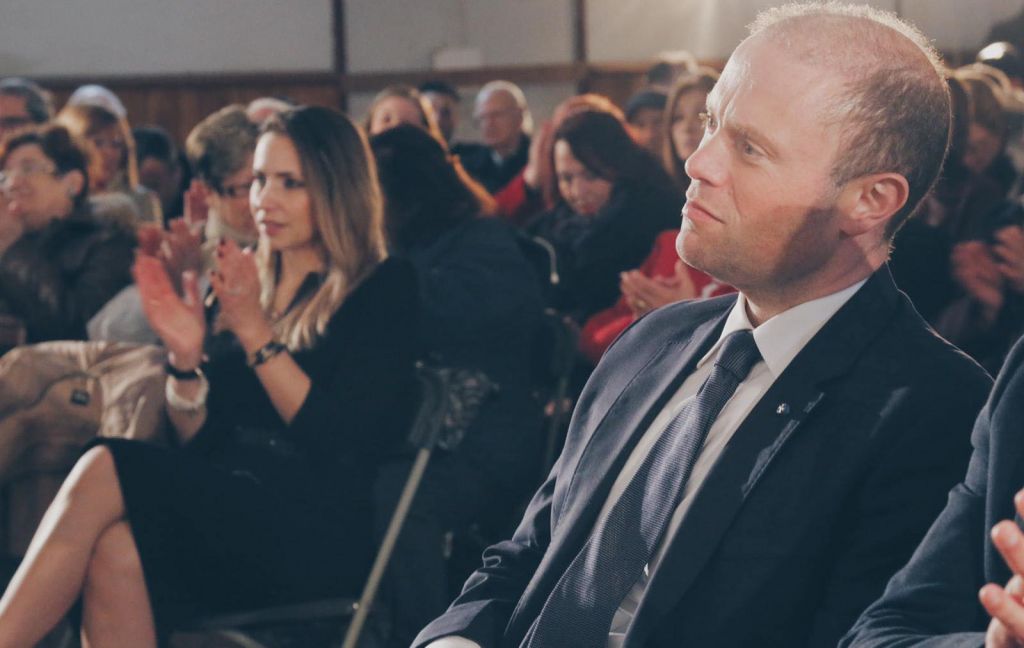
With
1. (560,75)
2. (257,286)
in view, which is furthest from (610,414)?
(560,75)

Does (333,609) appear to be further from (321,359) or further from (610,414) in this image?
(610,414)

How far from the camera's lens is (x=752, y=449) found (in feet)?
4.93

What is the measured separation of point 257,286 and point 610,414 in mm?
1271

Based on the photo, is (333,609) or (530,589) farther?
(333,609)

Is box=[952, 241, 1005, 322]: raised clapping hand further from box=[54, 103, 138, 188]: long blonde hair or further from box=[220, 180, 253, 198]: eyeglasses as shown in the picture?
box=[54, 103, 138, 188]: long blonde hair

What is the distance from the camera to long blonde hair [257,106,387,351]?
2.98 metres

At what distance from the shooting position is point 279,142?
10.2 ft

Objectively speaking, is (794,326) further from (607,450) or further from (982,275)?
(982,275)

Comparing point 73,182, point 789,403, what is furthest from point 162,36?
point 789,403

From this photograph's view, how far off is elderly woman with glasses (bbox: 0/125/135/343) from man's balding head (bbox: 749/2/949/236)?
2829 millimetres

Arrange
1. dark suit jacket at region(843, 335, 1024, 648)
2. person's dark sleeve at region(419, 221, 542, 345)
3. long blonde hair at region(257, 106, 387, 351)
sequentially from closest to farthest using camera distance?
1. dark suit jacket at region(843, 335, 1024, 648)
2. long blonde hair at region(257, 106, 387, 351)
3. person's dark sleeve at region(419, 221, 542, 345)

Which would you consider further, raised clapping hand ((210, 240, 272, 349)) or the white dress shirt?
raised clapping hand ((210, 240, 272, 349))

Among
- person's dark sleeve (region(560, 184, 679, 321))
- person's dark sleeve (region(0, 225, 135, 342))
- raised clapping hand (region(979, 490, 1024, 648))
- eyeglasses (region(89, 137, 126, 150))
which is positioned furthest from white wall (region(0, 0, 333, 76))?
raised clapping hand (region(979, 490, 1024, 648))

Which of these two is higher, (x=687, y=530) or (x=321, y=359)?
(x=687, y=530)
